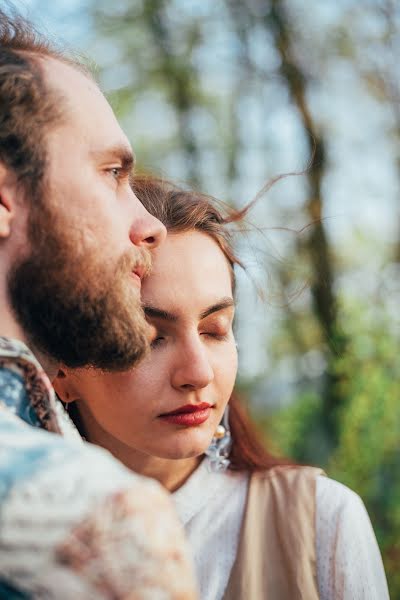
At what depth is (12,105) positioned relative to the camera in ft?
5.48

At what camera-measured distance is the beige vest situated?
214 centimetres

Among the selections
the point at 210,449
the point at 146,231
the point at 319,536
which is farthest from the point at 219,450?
the point at 146,231

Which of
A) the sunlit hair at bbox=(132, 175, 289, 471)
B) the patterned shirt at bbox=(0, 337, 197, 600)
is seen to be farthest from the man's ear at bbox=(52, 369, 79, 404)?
the patterned shirt at bbox=(0, 337, 197, 600)

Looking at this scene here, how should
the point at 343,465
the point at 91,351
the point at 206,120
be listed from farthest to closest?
the point at 206,120 < the point at 343,465 < the point at 91,351

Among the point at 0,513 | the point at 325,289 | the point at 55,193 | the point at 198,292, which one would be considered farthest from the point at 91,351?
the point at 325,289

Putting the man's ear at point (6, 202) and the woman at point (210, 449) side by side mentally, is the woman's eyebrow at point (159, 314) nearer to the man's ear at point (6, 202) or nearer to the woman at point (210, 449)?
the woman at point (210, 449)

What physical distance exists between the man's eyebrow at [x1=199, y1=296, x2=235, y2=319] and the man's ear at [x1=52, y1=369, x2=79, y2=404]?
42cm

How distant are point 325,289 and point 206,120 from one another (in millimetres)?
3112

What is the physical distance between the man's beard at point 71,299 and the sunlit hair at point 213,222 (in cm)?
63

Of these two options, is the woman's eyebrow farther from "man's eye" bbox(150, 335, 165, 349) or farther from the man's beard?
the man's beard

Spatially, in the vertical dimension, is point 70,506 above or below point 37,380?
below

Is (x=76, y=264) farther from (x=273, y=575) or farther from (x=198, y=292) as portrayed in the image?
(x=273, y=575)

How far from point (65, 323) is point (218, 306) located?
0.68 metres

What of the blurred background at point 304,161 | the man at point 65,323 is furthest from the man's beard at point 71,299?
the blurred background at point 304,161
